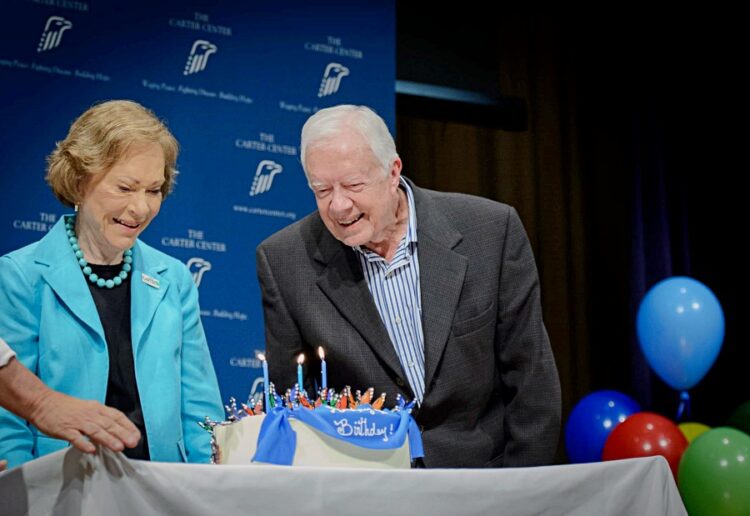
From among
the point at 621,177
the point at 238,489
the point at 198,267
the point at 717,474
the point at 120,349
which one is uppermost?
the point at 621,177

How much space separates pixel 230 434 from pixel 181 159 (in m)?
3.08

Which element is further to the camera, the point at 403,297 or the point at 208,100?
the point at 208,100

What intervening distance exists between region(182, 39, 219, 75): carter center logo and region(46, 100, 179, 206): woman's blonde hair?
2454mm

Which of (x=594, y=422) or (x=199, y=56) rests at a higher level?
(x=199, y=56)

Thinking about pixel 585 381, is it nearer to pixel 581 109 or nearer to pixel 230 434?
pixel 581 109

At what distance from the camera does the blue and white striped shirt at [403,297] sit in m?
2.39

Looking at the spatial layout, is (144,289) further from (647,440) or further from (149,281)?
(647,440)

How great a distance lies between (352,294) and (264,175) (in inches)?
101

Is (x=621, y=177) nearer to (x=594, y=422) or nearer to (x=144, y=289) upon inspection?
(x=594, y=422)

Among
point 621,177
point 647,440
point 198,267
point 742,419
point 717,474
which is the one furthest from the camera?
point 621,177

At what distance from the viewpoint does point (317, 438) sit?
178cm

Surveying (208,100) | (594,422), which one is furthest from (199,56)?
(594,422)

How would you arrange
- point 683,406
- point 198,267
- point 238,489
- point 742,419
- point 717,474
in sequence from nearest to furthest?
point 238,489 < point 717,474 < point 198,267 < point 742,419 < point 683,406

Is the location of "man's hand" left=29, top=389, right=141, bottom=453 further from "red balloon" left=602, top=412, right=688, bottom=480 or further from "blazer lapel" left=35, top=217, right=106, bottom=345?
"red balloon" left=602, top=412, right=688, bottom=480
